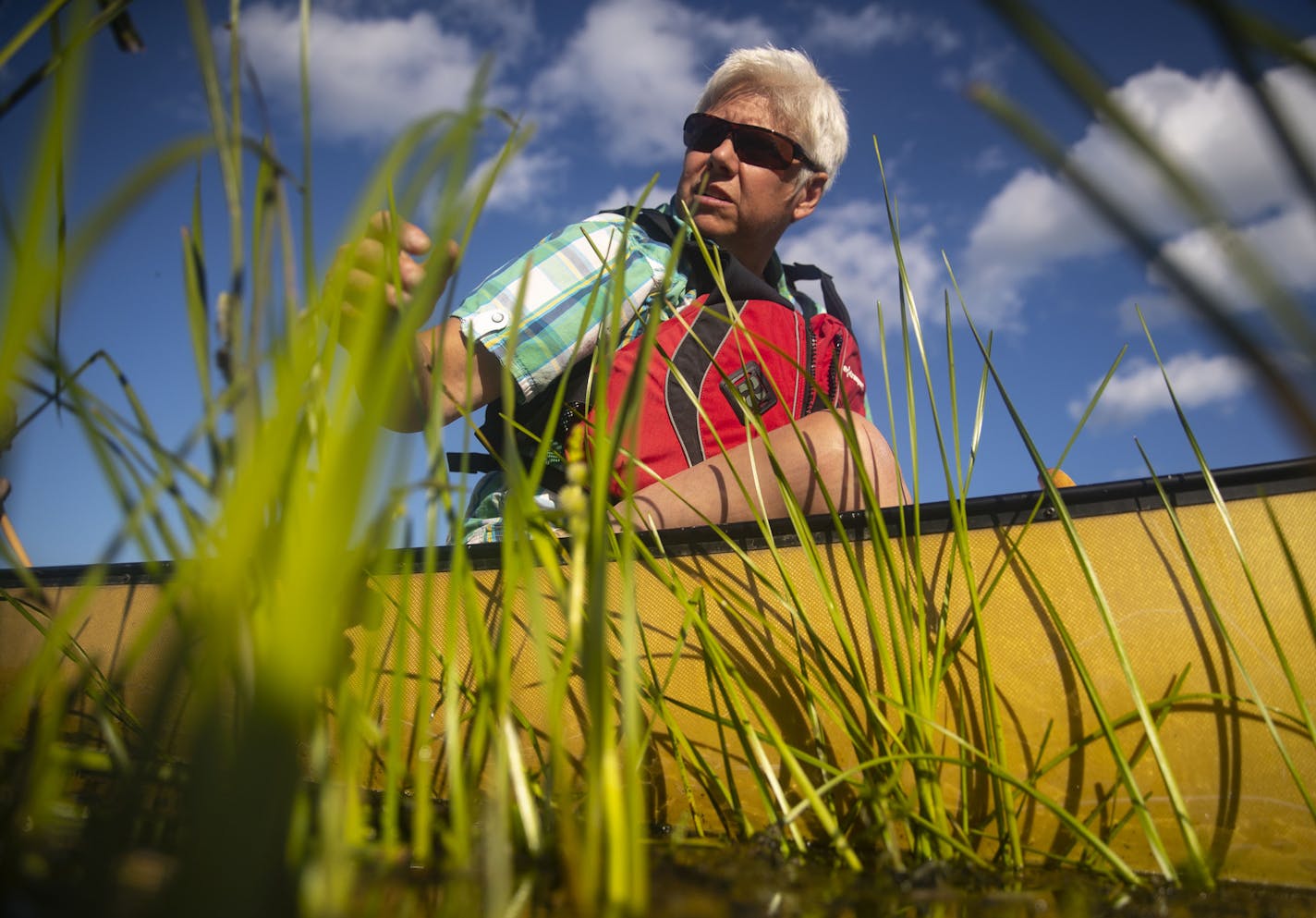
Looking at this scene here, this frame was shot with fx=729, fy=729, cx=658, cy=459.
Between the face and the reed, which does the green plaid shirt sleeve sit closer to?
the face

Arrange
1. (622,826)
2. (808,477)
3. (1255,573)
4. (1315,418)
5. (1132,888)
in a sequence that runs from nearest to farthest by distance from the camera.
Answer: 1. (1315,418)
2. (622,826)
3. (1132,888)
4. (1255,573)
5. (808,477)

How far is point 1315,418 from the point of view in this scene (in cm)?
16

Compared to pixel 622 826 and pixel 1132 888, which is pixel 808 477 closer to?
pixel 1132 888

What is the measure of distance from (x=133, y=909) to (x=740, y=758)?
0.52 meters

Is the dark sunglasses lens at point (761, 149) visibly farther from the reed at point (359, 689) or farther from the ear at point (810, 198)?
the reed at point (359, 689)

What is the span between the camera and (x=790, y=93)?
6.08 ft

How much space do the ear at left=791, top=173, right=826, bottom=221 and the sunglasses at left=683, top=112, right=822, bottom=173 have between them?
0.16 metres

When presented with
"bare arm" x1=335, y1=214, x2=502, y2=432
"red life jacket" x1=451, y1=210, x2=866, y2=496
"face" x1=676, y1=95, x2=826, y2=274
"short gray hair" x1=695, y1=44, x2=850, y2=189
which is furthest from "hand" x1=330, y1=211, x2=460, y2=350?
"short gray hair" x1=695, y1=44, x2=850, y2=189

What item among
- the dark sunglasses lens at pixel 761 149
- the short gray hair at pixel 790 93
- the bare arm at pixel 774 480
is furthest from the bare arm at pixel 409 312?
the short gray hair at pixel 790 93

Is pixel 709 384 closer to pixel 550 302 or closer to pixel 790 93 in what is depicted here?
pixel 550 302

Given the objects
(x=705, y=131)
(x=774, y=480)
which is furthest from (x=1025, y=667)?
(x=705, y=131)

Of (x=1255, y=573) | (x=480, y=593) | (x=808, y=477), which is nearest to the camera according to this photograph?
(x=1255, y=573)

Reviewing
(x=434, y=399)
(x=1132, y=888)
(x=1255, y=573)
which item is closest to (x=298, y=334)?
(x=434, y=399)

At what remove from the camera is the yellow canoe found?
1.80 ft
